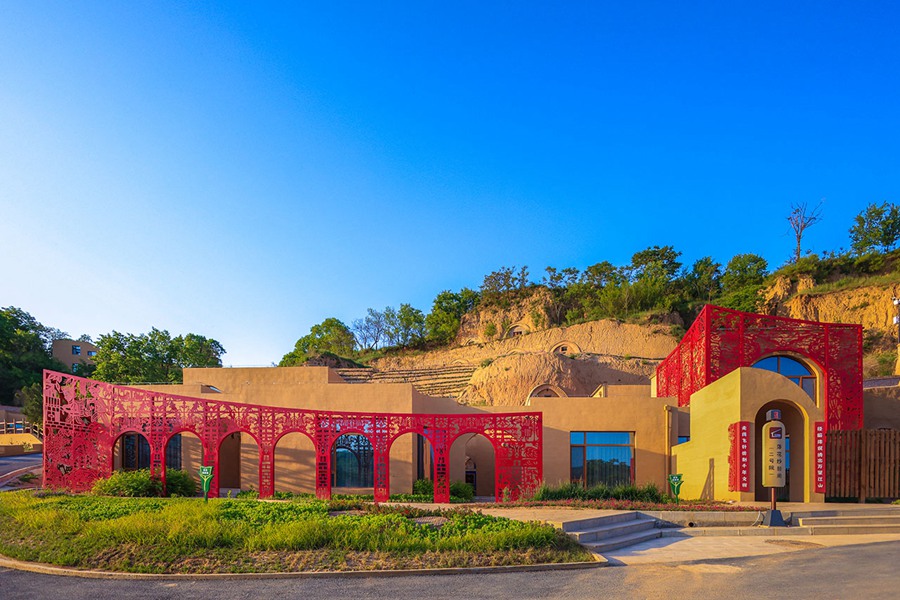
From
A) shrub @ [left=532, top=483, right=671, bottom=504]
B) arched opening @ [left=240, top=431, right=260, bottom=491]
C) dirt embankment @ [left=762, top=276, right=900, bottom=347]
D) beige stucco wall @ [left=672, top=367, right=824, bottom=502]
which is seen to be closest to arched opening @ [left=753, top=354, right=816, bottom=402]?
beige stucco wall @ [left=672, top=367, right=824, bottom=502]

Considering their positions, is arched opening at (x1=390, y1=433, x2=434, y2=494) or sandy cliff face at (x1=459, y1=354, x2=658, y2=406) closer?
arched opening at (x1=390, y1=433, x2=434, y2=494)

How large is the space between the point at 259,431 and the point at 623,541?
11017 mm

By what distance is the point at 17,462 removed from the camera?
2822 cm

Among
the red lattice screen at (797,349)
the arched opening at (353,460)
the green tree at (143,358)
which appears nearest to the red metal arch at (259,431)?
the arched opening at (353,460)

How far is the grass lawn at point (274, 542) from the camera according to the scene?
9.04 metres

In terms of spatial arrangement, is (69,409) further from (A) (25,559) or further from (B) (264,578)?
(B) (264,578)

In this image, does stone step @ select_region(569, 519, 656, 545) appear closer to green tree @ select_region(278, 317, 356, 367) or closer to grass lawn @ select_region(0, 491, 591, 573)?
grass lawn @ select_region(0, 491, 591, 573)

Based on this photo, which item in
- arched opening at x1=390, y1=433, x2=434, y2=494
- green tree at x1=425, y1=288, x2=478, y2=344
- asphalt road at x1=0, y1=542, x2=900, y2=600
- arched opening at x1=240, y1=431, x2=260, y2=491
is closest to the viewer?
asphalt road at x1=0, y1=542, x2=900, y2=600

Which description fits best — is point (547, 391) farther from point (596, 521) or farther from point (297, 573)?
point (297, 573)

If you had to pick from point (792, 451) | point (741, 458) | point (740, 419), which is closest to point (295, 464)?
point (741, 458)

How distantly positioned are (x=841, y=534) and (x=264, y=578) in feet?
34.4

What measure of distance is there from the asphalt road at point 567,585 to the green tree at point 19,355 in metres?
48.4

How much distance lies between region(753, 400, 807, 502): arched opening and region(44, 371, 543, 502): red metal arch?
5746mm

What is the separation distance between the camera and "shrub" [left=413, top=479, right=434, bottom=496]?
18984mm
